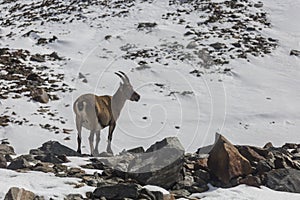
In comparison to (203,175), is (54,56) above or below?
below

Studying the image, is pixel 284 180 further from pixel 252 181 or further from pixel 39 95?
pixel 39 95

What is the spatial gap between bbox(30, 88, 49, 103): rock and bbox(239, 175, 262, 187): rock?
12.0m

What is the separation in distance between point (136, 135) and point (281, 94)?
8935 mm

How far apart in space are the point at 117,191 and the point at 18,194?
1696 mm

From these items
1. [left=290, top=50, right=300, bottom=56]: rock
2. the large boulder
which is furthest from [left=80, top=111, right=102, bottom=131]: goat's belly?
[left=290, top=50, right=300, bottom=56]: rock

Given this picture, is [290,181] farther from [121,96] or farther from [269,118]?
[269,118]

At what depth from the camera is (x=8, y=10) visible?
4253 centimetres

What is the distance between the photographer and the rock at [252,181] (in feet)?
28.9

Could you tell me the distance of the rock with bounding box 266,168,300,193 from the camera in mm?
8824

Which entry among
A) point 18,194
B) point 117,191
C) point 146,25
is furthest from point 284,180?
point 146,25

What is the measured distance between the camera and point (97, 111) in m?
12.6

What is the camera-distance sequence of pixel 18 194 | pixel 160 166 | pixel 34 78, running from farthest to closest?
pixel 34 78
pixel 160 166
pixel 18 194

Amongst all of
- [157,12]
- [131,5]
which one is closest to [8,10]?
[131,5]

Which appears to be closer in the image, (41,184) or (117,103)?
(41,184)
